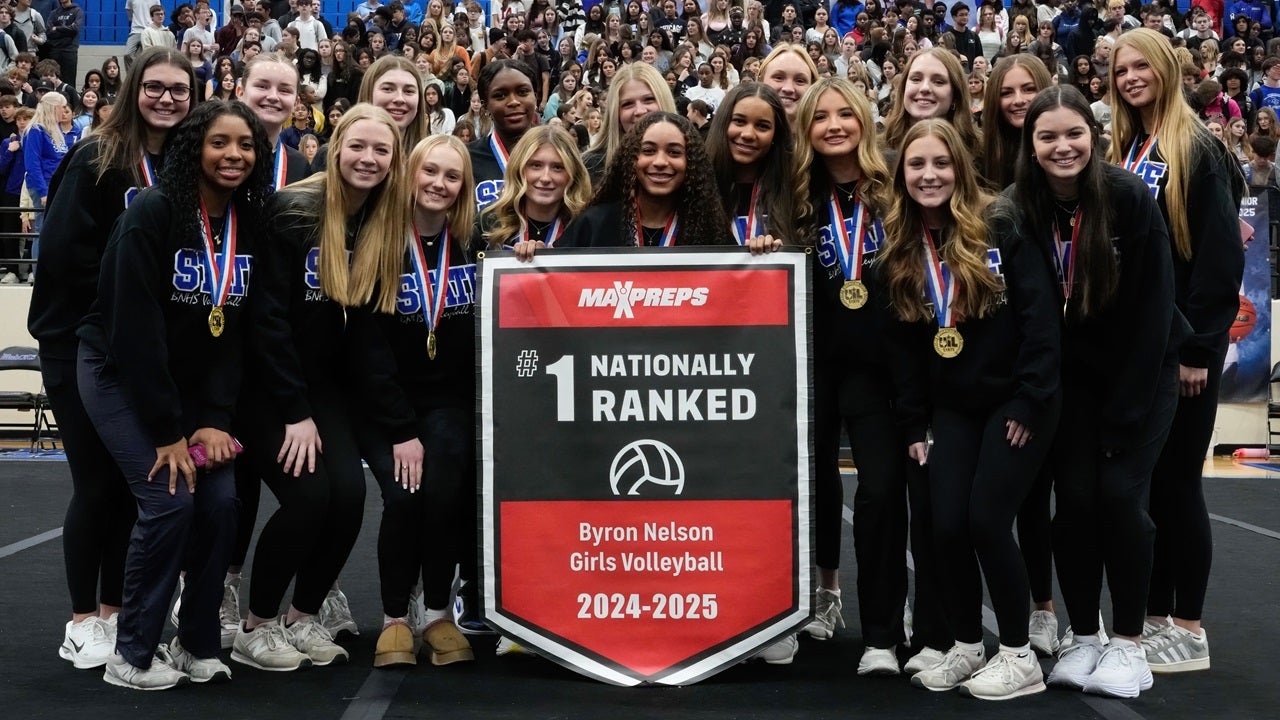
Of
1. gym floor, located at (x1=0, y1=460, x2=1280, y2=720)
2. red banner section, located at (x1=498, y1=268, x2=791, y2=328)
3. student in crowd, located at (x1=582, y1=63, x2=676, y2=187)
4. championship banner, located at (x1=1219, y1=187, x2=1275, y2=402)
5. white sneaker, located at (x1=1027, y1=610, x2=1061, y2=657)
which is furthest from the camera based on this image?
championship banner, located at (x1=1219, y1=187, x2=1275, y2=402)

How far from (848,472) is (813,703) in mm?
5624

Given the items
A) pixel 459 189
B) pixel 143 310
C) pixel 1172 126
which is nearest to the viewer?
pixel 143 310

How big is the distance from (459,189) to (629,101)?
2.75 ft

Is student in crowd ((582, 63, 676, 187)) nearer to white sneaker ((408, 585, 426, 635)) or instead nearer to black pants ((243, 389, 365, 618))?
black pants ((243, 389, 365, 618))

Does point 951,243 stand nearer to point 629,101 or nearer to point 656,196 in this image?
point 656,196

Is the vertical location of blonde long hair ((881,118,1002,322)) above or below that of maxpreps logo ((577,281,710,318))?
above

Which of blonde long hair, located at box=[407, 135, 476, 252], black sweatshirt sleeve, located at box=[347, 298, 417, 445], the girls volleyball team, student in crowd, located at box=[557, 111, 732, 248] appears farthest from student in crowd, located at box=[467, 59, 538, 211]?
black sweatshirt sleeve, located at box=[347, 298, 417, 445]

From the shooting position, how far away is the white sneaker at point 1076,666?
167 inches

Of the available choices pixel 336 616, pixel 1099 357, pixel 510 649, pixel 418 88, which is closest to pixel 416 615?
pixel 336 616

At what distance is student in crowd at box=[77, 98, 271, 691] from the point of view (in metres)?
4.10

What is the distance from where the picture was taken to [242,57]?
15430 millimetres

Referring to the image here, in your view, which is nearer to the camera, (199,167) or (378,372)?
(199,167)

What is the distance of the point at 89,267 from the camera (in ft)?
14.6

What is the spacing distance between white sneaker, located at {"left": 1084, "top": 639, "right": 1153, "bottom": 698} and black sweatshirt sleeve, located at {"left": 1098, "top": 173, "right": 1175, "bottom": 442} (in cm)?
63
